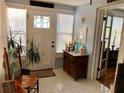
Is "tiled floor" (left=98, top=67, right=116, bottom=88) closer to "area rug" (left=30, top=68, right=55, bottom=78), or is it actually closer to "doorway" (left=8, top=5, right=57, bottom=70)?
"area rug" (left=30, top=68, right=55, bottom=78)

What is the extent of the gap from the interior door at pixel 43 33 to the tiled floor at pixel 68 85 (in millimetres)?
755

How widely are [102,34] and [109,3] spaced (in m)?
0.92

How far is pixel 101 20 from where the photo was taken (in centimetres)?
317

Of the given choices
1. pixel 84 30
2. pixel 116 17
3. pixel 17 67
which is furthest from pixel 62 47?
pixel 116 17

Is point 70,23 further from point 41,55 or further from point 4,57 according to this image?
point 4,57

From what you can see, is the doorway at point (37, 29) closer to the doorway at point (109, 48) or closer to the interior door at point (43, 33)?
the interior door at point (43, 33)

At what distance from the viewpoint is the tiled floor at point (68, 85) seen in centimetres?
279

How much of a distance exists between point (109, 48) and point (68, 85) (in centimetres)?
233

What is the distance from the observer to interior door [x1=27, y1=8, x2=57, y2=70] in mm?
3674

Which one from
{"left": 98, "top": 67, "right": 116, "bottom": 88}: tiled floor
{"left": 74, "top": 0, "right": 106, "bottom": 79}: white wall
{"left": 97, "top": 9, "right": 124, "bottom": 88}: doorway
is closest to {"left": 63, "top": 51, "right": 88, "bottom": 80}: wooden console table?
{"left": 74, "top": 0, "right": 106, "bottom": 79}: white wall

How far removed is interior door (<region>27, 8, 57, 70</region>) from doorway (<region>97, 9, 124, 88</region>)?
1.59m

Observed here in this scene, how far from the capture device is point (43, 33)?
385 cm

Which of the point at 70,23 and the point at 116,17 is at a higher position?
the point at 116,17

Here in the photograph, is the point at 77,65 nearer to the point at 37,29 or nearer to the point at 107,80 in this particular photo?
the point at 107,80
